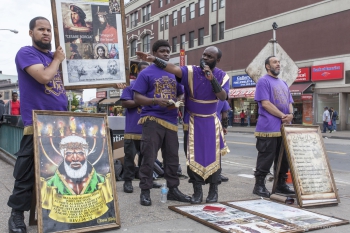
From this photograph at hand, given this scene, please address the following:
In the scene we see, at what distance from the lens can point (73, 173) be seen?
3.67 metres

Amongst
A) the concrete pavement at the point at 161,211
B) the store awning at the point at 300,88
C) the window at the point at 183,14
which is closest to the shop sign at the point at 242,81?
the store awning at the point at 300,88

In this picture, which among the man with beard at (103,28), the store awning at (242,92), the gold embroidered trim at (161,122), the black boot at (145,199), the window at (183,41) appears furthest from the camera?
the window at (183,41)

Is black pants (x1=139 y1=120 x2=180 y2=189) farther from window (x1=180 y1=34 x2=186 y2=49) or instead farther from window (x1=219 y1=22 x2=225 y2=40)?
window (x1=180 y1=34 x2=186 y2=49)

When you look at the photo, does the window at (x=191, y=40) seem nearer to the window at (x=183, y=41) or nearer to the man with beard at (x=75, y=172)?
the window at (x=183, y=41)

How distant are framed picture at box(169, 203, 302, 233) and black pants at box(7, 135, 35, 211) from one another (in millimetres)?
1632

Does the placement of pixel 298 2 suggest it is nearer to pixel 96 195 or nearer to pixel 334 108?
pixel 334 108

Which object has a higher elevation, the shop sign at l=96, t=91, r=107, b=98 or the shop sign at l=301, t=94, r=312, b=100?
the shop sign at l=96, t=91, r=107, b=98

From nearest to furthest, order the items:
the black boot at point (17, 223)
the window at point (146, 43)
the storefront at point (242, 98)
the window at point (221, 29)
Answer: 1. the black boot at point (17, 223)
2. the storefront at point (242, 98)
3. the window at point (221, 29)
4. the window at point (146, 43)

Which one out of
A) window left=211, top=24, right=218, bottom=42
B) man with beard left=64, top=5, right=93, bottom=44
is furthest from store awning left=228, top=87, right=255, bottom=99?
man with beard left=64, top=5, right=93, bottom=44

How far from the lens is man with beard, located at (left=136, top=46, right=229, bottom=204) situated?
16.1 feet

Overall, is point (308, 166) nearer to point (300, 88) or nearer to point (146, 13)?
point (300, 88)

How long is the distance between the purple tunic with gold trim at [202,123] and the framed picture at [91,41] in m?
0.96

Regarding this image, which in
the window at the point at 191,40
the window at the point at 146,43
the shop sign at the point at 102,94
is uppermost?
the window at the point at 146,43

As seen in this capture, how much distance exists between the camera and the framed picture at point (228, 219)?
12.5 ft
